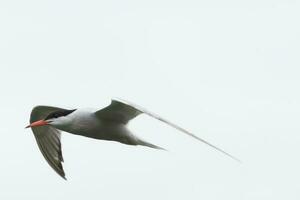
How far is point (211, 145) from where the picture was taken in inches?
358

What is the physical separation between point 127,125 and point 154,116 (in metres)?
2.99

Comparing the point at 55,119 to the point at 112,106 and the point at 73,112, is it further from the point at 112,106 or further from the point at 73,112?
the point at 112,106

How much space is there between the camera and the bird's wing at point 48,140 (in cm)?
1552

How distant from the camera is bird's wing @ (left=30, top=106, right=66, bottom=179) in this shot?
15.5 m

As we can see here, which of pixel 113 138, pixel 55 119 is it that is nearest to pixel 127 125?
pixel 113 138

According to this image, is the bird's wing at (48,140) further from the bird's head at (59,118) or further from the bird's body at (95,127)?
the bird's body at (95,127)

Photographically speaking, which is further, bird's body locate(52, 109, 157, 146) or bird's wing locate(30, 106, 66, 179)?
bird's wing locate(30, 106, 66, 179)

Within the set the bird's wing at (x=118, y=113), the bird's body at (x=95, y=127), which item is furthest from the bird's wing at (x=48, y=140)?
the bird's wing at (x=118, y=113)

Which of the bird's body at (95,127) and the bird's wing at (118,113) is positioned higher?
the bird's wing at (118,113)

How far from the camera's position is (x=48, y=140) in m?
15.7

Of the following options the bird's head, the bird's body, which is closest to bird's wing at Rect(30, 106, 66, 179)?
the bird's head

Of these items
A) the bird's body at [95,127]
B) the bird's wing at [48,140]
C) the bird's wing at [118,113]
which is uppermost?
the bird's wing at [118,113]

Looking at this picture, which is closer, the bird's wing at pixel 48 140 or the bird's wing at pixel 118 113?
the bird's wing at pixel 118 113

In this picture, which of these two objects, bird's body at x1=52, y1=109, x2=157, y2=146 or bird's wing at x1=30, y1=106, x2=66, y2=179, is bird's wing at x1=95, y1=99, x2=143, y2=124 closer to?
bird's body at x1=52, y1=109, x2=157, y2=146
